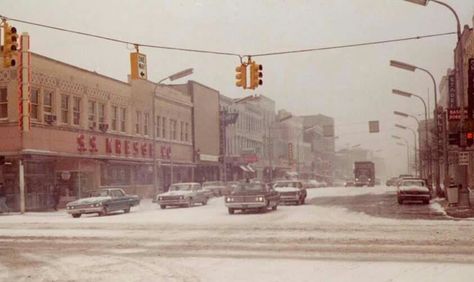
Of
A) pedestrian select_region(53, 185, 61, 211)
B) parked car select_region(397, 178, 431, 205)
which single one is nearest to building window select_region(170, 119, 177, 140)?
pedestrian select_region(53, 185, 61, 211)

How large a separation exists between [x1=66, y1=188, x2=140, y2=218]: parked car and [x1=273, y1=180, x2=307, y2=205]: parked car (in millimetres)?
9348

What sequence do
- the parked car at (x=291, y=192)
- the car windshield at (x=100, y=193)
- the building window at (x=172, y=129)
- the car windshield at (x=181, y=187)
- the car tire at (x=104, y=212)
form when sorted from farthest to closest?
the building window at (x=172, y=129) < the car windshield at (x=181, y=187) < the parked car at (x=291, y=192) < the car windshield at (x=100, y=193) < the car tire at (x=104, y=212)

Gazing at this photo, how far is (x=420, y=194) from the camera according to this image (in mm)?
35250

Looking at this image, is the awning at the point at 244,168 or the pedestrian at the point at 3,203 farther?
the awning at the point at 244,168

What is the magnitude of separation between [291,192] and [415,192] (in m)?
7.11

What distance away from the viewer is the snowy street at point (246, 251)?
1147cm

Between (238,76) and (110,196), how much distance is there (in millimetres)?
9765

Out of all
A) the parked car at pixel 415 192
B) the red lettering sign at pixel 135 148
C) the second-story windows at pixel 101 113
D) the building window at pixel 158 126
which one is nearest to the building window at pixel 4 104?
the second-story windows at pixel 101 113

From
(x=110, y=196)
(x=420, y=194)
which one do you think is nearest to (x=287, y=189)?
(x=420, y=194)

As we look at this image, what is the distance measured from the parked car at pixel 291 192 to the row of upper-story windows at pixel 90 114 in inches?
574

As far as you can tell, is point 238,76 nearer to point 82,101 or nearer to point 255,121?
point 82,101

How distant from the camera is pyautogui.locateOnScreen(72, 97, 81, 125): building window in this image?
40.9 meters

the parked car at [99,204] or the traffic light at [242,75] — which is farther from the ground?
the traffic light at [242,75]

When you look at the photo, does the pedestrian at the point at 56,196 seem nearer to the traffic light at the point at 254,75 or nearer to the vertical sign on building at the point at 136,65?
the vertical sign on building at the point at 136,65
